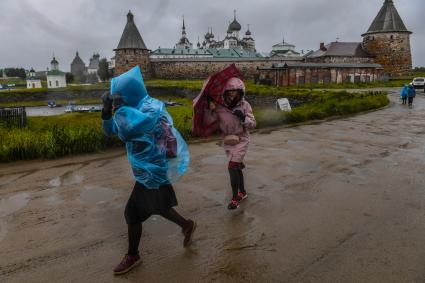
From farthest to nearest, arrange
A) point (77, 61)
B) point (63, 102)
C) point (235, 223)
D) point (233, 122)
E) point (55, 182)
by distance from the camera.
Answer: point (77, 61) < point (63, 102) < point (55, 182) < point (233, 122) < point (235, 223)

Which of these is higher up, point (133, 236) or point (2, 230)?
point (133, 236)

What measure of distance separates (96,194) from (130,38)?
52.6 meters

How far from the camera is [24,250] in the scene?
322cm

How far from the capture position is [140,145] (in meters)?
2.88

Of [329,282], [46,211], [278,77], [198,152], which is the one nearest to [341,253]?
[329,282]

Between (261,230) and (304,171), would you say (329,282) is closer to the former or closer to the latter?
(261,230)

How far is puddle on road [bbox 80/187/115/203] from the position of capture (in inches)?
177

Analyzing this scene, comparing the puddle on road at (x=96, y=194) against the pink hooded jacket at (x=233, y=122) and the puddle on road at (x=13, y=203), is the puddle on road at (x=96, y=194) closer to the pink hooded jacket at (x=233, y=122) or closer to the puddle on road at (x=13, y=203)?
the puddle on road at (x=13, y=203)

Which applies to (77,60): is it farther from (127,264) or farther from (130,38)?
(127,264)

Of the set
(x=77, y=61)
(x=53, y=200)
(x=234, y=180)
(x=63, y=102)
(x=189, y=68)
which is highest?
(x=77, y=61)

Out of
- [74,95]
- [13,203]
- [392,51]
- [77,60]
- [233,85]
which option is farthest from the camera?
[77,60]

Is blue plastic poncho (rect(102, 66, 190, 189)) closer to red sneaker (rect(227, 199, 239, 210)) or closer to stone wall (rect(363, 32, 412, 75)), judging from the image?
red sneaker (rect(227, 199, 239, 210))

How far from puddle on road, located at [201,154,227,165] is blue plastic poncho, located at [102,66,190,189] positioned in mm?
3333

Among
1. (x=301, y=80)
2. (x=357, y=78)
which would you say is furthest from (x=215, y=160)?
(x=357, y=78)
